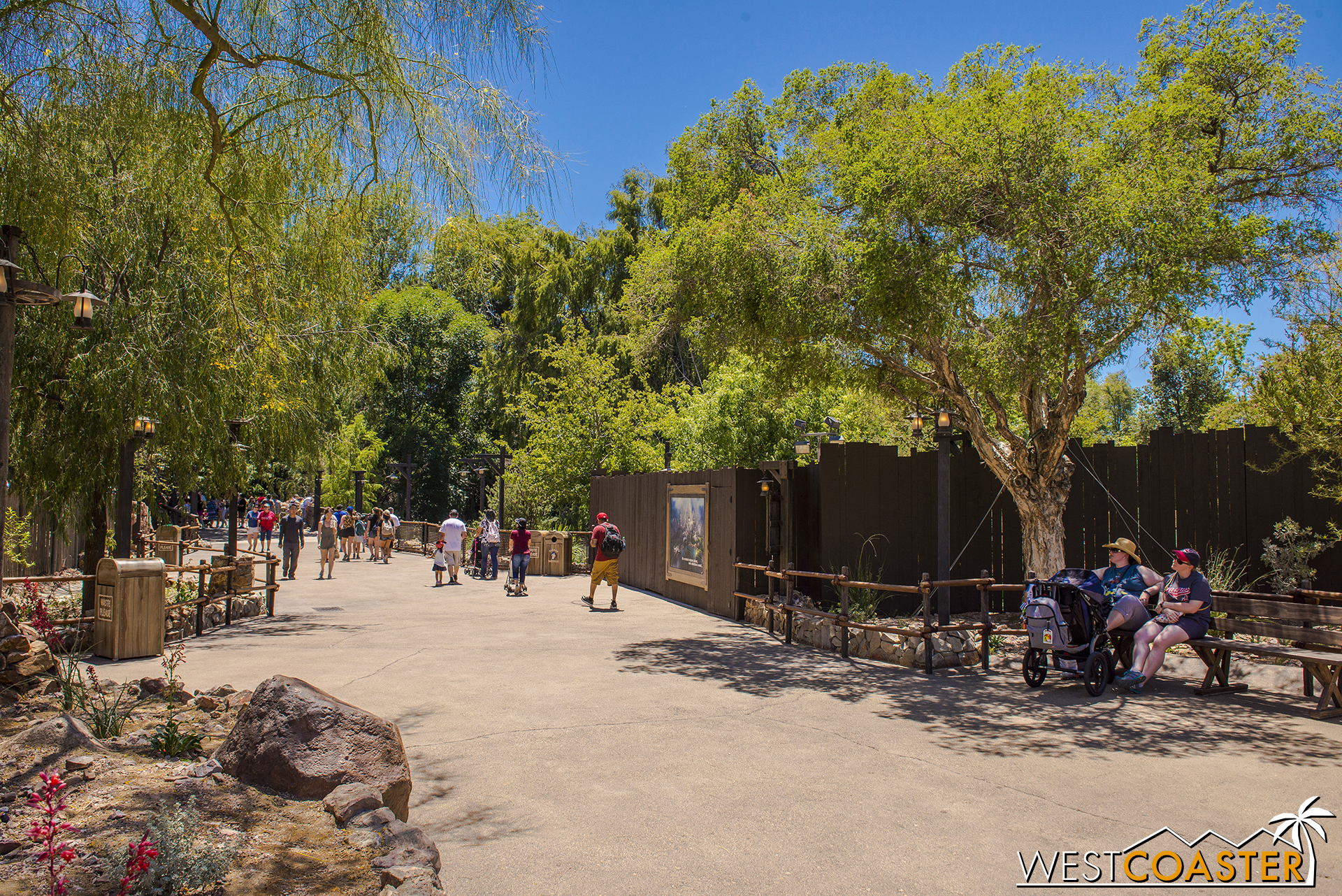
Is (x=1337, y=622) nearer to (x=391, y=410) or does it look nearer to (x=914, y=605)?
(x=914, y=605)

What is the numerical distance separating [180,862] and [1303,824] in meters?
5.81

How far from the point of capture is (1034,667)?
8.79 metres

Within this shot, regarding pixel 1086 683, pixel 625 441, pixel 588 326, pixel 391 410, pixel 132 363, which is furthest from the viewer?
pixel 391 410

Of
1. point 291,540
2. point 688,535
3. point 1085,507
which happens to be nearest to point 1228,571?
point 1085,507

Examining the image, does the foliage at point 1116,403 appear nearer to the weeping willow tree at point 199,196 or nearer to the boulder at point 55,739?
the weeping willow tree at point 199,196

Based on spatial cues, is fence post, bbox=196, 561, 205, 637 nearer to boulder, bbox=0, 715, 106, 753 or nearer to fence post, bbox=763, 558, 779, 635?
boulder, bbox=0, 715, 106, 753

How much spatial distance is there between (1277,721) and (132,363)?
12.6 meters

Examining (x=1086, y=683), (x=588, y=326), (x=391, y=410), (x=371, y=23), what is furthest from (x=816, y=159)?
(x=391, y=410)

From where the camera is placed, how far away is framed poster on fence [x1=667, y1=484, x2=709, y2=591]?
48.4 feet

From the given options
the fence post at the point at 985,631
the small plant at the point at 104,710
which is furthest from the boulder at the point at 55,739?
the fence post at the point at 985,631

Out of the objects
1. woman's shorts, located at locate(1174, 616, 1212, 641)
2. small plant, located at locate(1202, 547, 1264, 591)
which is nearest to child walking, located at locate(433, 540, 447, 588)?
small plant, located at locate(1202, 547, 1264, 591)

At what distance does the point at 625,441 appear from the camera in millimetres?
24344

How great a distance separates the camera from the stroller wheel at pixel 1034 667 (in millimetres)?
8766

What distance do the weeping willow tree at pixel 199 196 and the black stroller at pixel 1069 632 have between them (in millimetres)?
6352
